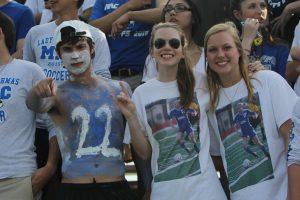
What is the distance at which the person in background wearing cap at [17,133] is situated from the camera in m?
5.38

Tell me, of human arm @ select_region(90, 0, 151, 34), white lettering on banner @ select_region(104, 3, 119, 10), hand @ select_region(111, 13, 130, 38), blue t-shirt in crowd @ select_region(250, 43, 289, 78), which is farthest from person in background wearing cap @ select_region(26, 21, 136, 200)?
white lettering on banner @ select_region(104, 3, 119, 10)

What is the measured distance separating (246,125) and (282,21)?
1885 mm

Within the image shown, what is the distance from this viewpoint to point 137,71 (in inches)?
253

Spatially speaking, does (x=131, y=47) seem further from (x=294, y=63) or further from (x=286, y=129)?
(x=286, y=129)

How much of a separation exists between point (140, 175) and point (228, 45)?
1347 millimetres

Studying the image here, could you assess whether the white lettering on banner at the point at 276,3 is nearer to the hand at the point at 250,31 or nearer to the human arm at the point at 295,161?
the hand at the point at 250,31

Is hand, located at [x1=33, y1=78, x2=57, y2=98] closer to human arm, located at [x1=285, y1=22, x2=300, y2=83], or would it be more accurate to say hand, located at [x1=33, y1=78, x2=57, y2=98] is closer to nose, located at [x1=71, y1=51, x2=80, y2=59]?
nose, located at [x1=71, y1=51, x2=80, y2=59]

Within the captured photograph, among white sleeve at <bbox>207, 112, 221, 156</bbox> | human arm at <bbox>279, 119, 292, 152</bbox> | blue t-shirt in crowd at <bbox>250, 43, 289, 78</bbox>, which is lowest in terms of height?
white sleeve at <bbox>207, 112, 221, 156</bbox>

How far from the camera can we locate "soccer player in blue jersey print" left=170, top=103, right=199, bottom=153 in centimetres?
491

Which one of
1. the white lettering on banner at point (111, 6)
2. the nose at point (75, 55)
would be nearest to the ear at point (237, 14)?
the white lettering on banner at point (111, 6)

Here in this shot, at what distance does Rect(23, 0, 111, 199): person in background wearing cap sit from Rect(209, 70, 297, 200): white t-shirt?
1.33m

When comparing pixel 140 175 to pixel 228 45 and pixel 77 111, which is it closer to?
pixel 77 111

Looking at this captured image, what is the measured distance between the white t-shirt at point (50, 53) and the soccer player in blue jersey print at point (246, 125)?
4.37ft

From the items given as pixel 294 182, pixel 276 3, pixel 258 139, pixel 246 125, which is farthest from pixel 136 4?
pixel 294 182
